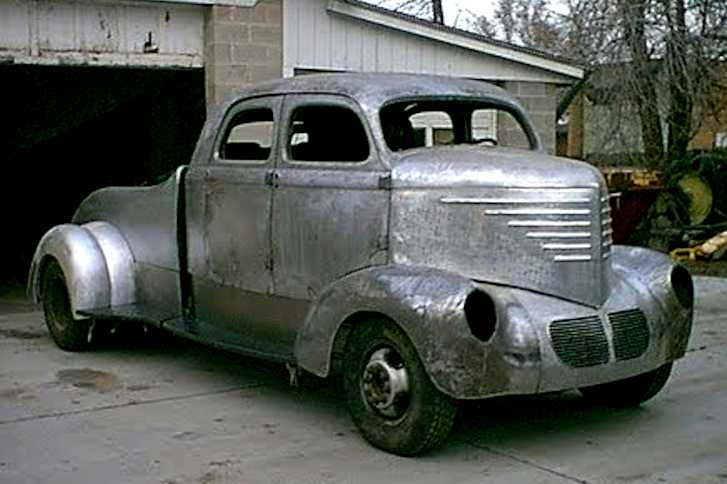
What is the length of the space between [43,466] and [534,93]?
814 centimetres

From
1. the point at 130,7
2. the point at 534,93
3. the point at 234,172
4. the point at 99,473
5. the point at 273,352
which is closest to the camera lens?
the point at 99,473

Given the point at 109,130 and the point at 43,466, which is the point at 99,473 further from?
the point at 109,130

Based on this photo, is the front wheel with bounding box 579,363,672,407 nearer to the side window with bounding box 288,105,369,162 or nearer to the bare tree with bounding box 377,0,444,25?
the side window with bounding box 288,105,369,162

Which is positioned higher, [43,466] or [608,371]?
[608,371]

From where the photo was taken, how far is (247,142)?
7.72 meters

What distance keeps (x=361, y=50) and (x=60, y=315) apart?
13.8ft

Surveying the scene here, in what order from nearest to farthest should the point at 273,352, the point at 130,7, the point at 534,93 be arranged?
1. the point at 273,352
2. the point at 130,7
3. the point at 534,93

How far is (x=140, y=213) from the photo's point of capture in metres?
8.16

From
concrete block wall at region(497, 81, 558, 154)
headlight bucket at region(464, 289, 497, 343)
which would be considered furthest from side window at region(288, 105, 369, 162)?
concrete block wall at region(497, 81, 558, 154)

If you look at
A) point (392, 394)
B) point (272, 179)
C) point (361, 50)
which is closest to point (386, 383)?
point (392, 394)

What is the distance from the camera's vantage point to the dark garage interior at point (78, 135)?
12094mm

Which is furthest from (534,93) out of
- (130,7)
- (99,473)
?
(99,473)

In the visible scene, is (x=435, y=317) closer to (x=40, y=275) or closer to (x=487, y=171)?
(x=487, y=171)

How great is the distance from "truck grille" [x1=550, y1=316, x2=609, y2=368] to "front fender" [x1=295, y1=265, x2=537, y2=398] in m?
0.27
